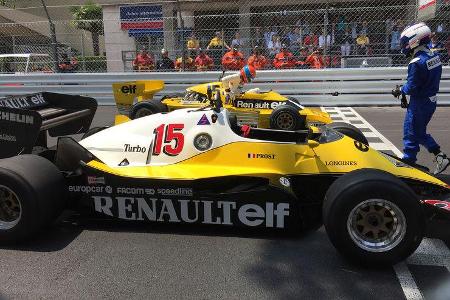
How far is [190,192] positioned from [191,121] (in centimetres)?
73

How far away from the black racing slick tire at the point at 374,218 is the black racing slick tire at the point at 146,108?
18.8ft

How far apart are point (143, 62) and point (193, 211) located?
10.2m

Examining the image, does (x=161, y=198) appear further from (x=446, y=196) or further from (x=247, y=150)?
(x=446, y=196)

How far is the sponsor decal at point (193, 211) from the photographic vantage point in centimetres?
380

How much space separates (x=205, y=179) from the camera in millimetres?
3852

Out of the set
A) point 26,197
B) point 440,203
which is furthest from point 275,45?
point 26,197

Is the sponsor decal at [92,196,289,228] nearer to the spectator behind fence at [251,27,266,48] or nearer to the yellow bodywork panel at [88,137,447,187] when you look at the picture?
the yellow bodywork panel at [88,137,447,187]

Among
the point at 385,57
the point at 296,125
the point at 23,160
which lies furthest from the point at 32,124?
the point at 385,57

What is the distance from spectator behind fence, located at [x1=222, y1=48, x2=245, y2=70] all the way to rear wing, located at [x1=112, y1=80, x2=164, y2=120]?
3.75 m

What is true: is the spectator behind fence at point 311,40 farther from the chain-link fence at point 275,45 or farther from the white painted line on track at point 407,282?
the white painted line on track at point 407,282

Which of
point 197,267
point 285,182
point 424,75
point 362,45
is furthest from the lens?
point 362,45

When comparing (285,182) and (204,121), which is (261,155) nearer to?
(285,182)

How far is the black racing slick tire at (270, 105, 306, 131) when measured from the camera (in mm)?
7723

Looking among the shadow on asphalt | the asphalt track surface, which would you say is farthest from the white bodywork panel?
the shadow on asphalt
